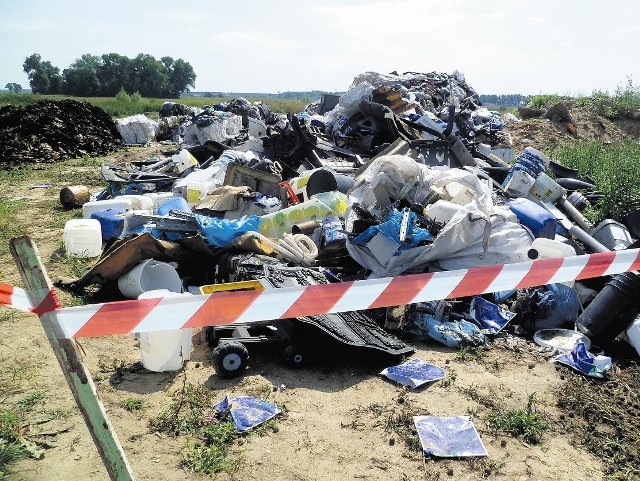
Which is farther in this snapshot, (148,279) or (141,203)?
(141,203)

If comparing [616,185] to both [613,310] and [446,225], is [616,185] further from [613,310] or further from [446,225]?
[446,225]

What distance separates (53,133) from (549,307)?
15977mm

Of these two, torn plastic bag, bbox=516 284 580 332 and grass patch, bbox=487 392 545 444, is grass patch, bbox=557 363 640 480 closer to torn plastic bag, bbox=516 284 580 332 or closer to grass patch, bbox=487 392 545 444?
grass patch, bbox=487 392 545 444

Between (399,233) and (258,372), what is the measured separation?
1897 mm

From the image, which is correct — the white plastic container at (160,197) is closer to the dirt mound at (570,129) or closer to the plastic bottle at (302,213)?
the plastic bottle at (302,213)

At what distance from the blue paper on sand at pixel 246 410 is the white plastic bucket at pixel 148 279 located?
1943 millimetres

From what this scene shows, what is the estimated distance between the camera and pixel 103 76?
67.5 meters

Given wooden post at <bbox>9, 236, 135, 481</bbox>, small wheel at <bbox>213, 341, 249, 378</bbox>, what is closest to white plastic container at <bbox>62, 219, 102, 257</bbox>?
small wheel at <bbox>213, 341, 249, 378</bbox>

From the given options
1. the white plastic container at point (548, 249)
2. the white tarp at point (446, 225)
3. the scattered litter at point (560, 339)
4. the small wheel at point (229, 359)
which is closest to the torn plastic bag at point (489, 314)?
the scattered litter at point (560, 339)

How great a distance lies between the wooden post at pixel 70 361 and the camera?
68.5 inches

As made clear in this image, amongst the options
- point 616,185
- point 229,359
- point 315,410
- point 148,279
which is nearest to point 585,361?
point 315,410

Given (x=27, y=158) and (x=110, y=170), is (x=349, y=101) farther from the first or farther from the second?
(x=27, y=158)

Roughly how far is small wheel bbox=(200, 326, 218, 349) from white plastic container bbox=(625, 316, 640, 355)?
11.5 ft

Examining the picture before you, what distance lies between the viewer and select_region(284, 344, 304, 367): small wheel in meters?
3.74
